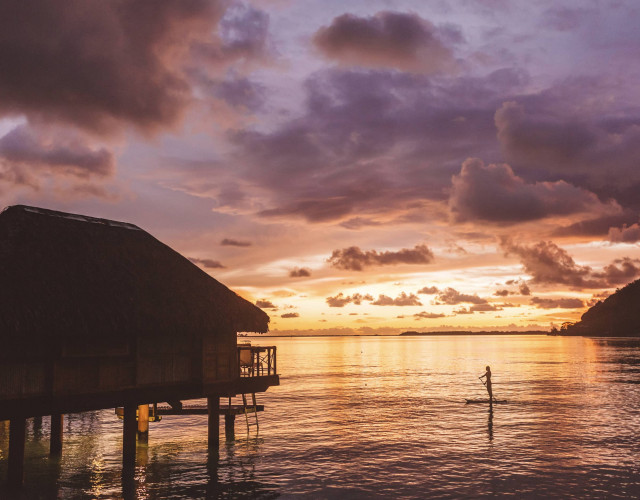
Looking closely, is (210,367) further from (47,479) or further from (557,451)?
(557,451)

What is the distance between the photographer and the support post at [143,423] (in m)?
28.3

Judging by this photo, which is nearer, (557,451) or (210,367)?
(210,367)

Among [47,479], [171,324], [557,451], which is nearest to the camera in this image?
[171,324]

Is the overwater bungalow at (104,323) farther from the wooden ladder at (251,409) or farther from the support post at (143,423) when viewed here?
the wooden ladder at (251,409)

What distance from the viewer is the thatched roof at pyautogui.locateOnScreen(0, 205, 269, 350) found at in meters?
17.5

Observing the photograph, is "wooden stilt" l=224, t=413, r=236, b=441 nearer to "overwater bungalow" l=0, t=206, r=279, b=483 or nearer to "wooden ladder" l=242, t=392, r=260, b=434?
"wooden ladder" l=242, t=392, r=260, b=434

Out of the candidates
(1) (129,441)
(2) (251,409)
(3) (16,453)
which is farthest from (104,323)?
(2) (251,409)

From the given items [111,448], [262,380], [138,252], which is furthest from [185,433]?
[138,252]

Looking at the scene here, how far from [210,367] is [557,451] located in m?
17.1

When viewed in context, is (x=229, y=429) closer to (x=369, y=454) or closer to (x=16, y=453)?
(x=369, y=454)

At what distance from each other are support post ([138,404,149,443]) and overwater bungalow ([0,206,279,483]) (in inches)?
152

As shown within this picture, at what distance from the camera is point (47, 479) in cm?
2184

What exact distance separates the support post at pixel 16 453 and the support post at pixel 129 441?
3.71 m

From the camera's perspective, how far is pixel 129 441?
73.5 ft
